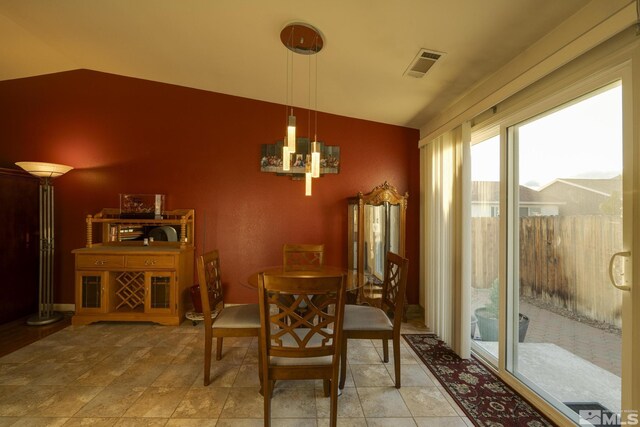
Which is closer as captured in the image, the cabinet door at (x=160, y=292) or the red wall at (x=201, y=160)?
the cabinet door at (x=160, y=292)

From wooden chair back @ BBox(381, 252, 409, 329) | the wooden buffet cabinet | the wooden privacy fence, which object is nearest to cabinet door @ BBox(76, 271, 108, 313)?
the wooden buffet cabinet

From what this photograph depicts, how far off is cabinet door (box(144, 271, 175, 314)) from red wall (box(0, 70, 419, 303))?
1.98ft

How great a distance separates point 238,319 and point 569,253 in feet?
7.58

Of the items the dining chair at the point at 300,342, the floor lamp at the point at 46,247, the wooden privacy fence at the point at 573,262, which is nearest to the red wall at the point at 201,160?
the floor lamp at the point at 46,247

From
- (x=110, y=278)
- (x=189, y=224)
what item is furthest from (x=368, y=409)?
(x=110, y=278)

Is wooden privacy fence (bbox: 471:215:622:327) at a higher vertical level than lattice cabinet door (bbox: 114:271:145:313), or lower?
higher

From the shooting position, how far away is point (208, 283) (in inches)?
86.5

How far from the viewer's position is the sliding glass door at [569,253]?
148 cm

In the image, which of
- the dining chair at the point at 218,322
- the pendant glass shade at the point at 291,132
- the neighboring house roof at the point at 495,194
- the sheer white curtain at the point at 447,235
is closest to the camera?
the pendant glass shade at the point at 291,132

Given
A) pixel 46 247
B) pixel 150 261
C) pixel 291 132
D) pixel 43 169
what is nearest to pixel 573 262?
pixel 291 132

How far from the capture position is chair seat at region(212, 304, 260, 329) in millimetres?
2045

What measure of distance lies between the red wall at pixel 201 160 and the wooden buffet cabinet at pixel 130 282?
529mm

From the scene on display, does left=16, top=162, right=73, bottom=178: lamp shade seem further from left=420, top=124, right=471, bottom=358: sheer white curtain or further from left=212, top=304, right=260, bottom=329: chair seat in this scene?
left=420, top=124, right=471, bottom=358: sheer white curtain

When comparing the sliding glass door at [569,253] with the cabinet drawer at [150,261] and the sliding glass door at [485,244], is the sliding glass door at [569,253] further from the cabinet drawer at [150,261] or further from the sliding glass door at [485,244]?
the cabinet drawer at [150,261]
